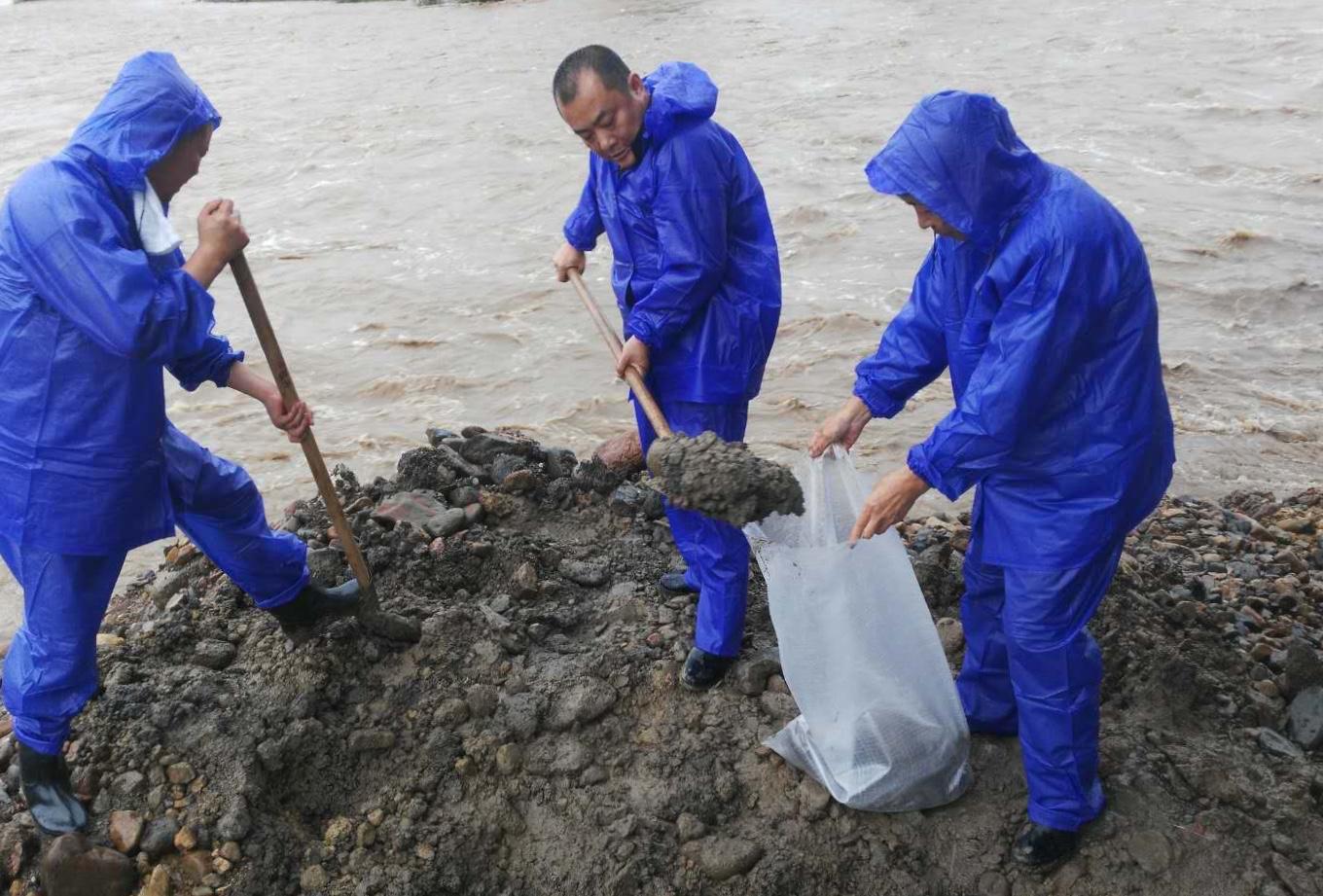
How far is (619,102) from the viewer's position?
3.13 m

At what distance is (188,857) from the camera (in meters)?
3.00

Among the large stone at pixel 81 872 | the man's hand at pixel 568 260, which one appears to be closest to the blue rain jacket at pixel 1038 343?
the man's hand at pixel 568 260

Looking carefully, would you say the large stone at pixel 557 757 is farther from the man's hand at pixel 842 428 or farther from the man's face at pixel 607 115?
the man's face at pixel 607 115

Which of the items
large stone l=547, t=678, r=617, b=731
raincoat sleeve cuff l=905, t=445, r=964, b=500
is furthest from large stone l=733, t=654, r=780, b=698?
raincoat sleeve cuff l=905, t=445, r=964, b=500

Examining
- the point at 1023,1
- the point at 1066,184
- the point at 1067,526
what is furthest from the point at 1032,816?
the point at 1023,1

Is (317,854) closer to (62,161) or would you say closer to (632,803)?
(632,803)

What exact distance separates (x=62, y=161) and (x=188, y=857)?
5.93 feet

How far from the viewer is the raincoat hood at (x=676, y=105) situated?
3232mm

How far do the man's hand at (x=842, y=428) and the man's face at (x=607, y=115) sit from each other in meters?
0.95

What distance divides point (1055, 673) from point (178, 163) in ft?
8.29

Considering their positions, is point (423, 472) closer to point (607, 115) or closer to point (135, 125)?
point (607, 115)

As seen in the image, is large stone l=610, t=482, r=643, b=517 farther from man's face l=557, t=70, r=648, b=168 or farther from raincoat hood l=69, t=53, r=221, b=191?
raincoat hood l=69, t=53, r=221, b=191

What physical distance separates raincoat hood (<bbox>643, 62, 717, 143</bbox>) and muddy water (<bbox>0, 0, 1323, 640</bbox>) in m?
3.25

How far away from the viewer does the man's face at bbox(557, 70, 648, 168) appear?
3.11m
